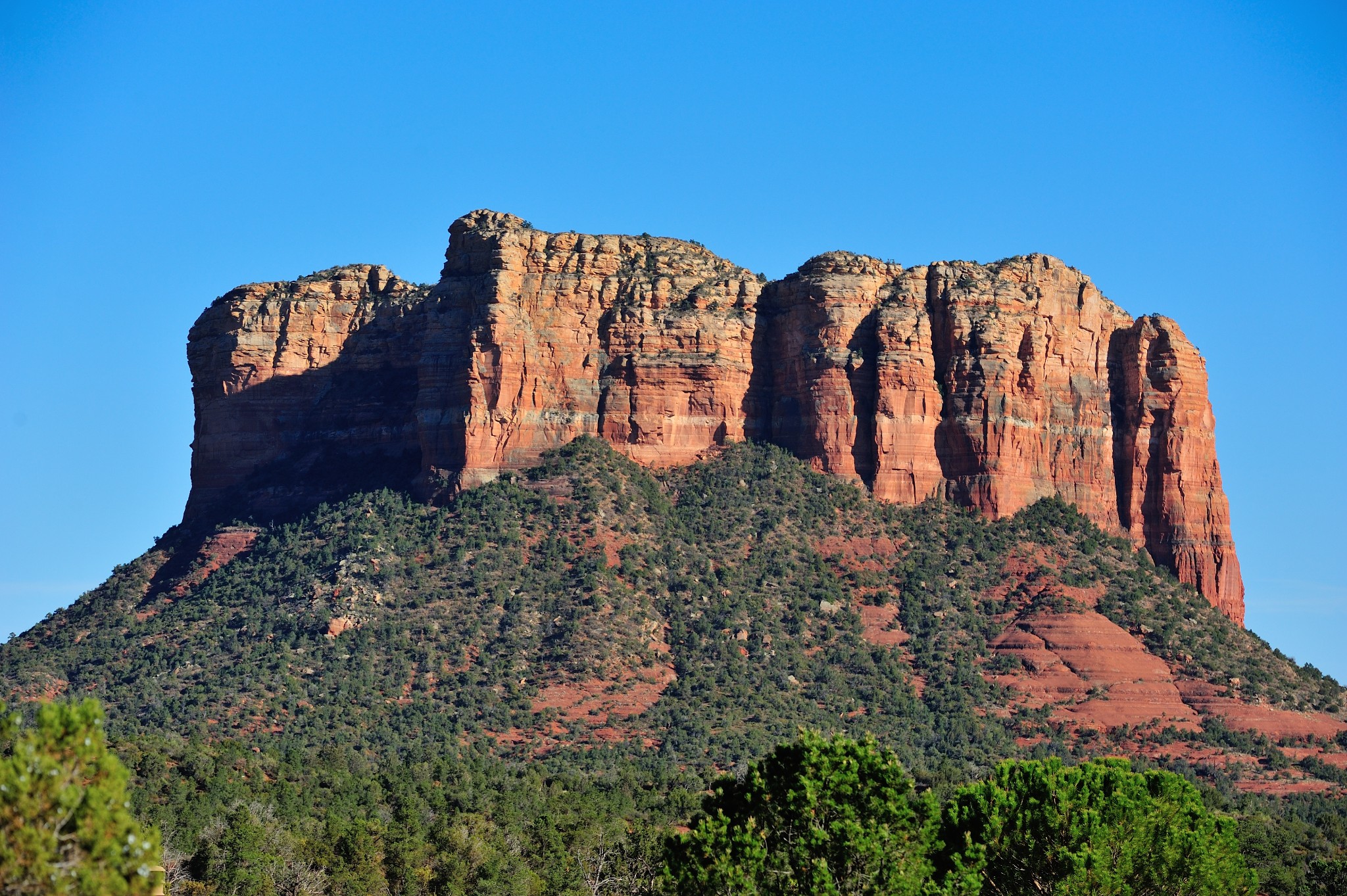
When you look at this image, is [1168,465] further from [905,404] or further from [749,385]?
[749,385]

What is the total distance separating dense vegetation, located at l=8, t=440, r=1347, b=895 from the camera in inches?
3381

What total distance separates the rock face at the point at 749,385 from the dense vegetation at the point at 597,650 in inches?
102

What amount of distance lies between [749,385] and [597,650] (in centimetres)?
2574

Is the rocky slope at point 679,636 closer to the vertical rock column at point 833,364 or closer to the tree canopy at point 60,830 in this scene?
the vertical rock column at point 833,364

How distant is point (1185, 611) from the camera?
117 m

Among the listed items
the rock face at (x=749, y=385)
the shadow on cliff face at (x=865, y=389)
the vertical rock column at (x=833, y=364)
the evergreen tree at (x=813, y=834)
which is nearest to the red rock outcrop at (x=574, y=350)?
the rock face at (x=749, y=385)

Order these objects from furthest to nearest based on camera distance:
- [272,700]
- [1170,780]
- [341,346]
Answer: [341,346], [272,700], [1170,780]

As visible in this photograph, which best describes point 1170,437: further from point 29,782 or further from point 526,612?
A: point 29,782

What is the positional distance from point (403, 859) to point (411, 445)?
55.1 metres

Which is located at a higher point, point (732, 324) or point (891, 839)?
point (732, 324)

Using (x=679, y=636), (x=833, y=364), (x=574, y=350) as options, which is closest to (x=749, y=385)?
(x=833, y=364)

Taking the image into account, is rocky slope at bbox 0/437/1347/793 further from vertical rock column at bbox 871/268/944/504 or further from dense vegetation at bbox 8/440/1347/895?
vertical rock column at bbox 871/268/944/504

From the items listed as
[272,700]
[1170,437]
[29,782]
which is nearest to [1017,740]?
[1170,437]

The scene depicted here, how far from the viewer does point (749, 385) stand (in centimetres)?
12138
